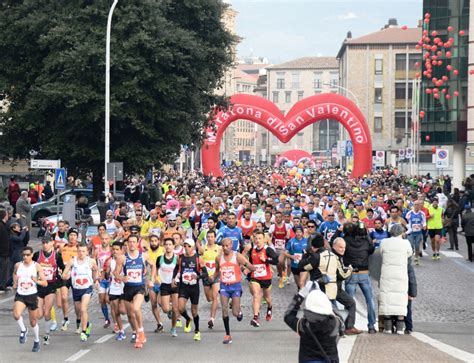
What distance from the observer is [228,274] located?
1497 centimetres

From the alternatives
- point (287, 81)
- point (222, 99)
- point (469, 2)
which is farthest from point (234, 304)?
point (287, 81)

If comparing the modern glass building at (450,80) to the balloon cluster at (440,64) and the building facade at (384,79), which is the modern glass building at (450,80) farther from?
the building facade at (384,79)

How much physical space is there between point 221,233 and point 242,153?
17543 centimetres

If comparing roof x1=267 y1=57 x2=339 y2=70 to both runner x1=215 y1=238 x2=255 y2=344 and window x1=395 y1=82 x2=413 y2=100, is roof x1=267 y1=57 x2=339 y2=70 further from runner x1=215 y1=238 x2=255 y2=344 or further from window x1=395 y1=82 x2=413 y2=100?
runner x1=215 y1=238 x2=255 y2=344

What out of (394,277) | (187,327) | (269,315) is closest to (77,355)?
(187,327)

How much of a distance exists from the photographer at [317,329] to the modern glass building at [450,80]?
2009 inches

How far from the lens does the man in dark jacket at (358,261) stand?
14742 millimetres

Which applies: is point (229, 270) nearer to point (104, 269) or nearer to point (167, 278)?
point (167, 278)

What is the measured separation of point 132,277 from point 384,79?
4023 inches

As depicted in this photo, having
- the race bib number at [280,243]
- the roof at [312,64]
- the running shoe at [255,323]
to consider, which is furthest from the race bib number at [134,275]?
the roof at [312,64]

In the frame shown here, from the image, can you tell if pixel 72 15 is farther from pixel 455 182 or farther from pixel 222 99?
pixel 455 182

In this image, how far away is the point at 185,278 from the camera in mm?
14727

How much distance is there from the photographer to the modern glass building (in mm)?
51032

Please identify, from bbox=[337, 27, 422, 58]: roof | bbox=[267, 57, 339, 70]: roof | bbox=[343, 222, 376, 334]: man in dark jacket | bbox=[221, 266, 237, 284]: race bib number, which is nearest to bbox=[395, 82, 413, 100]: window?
bbox=[337, 27, 422, 58]: roof
